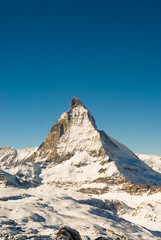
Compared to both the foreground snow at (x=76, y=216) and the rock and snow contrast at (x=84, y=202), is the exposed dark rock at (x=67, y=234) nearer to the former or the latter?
the rock and snow contrast at (x=84, y=202)

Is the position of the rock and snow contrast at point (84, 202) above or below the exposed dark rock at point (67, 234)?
below

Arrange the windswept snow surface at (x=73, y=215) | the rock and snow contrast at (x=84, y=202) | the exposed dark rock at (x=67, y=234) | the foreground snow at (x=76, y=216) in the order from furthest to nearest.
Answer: the foreground snow at (x=76, y=216), the rock and snow contrast at (x=84, y=202), the windswept snow surface at (x=73, y=215), the exposed dark rock at (x=67, y=234)

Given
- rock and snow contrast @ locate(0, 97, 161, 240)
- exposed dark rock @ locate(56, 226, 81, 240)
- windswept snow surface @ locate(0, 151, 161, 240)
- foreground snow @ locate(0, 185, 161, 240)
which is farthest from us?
foreground snow @ locate(0, 185, 161, 240)

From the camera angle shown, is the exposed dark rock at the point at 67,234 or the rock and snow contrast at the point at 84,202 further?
the rock and snow contrast at the point at 84,202

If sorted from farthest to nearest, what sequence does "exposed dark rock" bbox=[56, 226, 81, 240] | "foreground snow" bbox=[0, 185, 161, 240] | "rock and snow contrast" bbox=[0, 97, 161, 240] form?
"foreground snow" bbox=[0, 185, 161, 240], "rock and snow contrast" bbox=[0, 97, 161, 240], "exposed dark rock" bbox=[56, 226, 81, 240]

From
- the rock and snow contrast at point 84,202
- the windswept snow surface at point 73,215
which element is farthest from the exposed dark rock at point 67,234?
the windswept snow surface at point 73,215

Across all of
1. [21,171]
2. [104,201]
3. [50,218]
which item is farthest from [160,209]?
[21,171]

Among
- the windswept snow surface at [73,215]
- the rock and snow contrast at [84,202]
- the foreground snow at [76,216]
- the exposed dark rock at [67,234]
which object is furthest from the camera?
the foreground snow at [76,216]

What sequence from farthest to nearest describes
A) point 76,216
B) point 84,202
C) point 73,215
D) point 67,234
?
point 84,202 < point 73,215 < point 76,216 < point 67,234

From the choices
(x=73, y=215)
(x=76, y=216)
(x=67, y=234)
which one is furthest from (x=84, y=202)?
(x=67, y=234)

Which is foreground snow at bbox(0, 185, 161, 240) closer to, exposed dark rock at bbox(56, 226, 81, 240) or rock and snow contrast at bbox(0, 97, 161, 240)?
rock and snow contrast at bbox(0, 97, 161, 240)

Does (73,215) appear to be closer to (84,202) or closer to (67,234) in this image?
(84,202)

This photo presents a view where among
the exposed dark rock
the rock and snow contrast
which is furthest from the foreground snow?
the exposed dark rock

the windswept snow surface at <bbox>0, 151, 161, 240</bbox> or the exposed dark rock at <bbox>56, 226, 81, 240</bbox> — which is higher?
the exposed dark rock at <bbox>56, 226, 81, 240</bbox>
